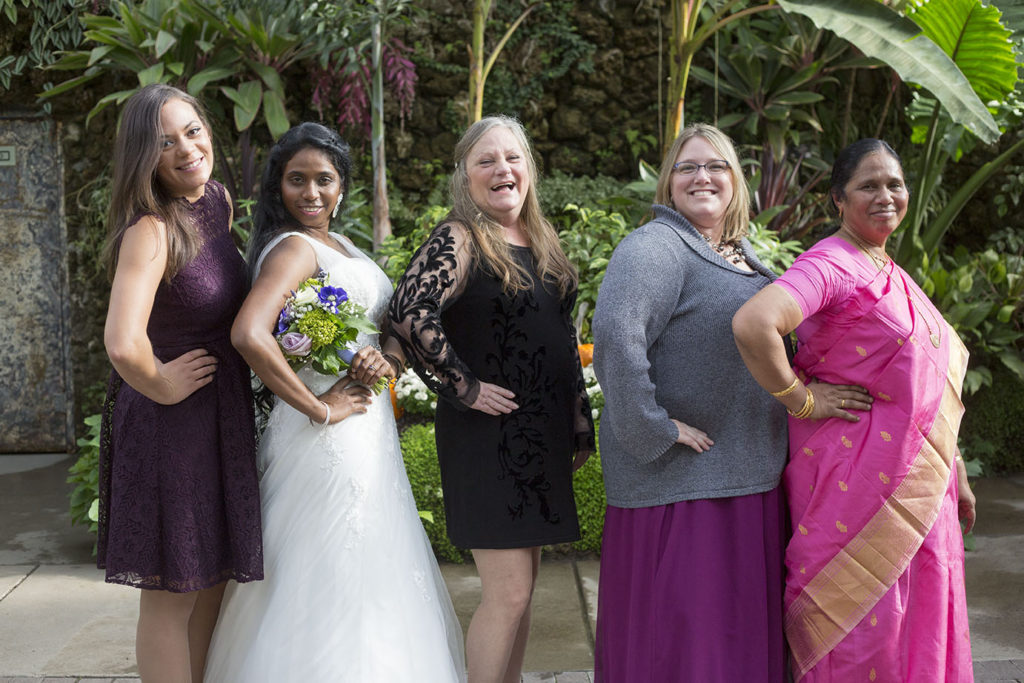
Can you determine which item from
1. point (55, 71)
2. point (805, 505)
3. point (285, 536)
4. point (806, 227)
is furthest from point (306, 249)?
point (55, 71)

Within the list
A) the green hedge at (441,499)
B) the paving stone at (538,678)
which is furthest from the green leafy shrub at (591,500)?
the paving stone at (538,678)

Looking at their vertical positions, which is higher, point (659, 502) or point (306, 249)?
point (306, 249)

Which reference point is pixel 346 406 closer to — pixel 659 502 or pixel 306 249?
pixel 306 249

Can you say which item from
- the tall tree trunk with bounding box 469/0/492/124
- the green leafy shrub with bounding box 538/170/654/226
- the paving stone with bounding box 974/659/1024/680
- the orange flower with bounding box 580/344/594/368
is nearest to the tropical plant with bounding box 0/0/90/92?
the tall tree trunk with bounding box 469/0/492/124

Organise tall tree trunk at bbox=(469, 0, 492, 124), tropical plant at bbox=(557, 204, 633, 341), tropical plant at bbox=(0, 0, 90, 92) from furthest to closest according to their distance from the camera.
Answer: tropical plant at bbox=(0, 0, 90, 92) < tall tree trunk at bbox=(469, 0, 492, 124) < tropical plant at bbox=(557, 204, 633, 341)

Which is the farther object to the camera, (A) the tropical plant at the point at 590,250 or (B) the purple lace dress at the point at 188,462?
(A) the tropical plant at the point at 590,250

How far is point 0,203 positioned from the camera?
701 cm

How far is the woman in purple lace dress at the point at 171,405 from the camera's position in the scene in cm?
237

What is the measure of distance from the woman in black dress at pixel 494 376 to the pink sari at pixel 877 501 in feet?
2.30

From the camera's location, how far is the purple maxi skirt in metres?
2.43

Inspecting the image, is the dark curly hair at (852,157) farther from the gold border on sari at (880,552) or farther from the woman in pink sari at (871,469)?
the gold border on sari at (880,552)

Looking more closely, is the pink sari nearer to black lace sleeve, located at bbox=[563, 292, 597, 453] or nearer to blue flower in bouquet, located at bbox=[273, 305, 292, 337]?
black lace sleeve, located at bbox=[563, 292, 597, 453]

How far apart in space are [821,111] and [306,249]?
19.8 ft

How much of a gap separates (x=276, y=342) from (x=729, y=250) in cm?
128
